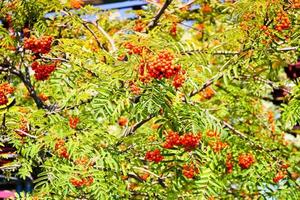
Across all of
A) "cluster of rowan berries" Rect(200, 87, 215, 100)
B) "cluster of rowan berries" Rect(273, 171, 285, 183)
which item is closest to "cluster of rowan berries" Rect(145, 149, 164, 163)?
"cluster of rowan berries" Rect(273, 171, 285, 183)

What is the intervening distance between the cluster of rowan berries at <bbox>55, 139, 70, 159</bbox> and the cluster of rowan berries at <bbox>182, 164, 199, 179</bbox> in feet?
2.63

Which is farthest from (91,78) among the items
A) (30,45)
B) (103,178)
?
(103,178)

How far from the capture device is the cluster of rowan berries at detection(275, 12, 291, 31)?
3289 millimetres

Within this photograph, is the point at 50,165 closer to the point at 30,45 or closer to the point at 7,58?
the point at 30,45

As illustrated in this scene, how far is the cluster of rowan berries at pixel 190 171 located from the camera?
3428 millimetres

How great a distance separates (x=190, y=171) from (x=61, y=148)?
0.88 meters

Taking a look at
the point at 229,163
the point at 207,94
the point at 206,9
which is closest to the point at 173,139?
the point at 229,163

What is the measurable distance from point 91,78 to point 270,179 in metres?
1.65

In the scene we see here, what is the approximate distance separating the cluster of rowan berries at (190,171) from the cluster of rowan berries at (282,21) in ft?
3.51

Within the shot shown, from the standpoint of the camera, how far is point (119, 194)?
3.75 meters

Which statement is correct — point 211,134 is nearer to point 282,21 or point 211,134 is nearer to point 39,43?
point 282,21

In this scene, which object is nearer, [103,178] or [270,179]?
[103,178]

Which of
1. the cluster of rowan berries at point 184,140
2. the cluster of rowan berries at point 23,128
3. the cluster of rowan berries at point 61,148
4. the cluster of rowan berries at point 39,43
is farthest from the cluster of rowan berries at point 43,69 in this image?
the cluster of rowan berries at point 184,140

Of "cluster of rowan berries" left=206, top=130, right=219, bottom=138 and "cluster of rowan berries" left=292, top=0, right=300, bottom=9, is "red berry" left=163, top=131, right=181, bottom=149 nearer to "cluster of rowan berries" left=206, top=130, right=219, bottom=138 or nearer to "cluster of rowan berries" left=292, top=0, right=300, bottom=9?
"cluster of rowan berries" left=206, top=130, right=219, bottom=138
